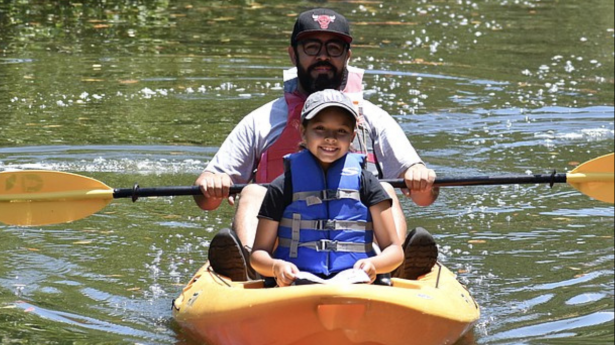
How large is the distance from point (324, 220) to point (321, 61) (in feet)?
4.84

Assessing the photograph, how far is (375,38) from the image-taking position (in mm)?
14953

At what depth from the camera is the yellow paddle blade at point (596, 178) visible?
6.08 metres

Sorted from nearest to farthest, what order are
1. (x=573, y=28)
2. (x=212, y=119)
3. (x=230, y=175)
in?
(x=230, y=175), (x=212, y=119), (x=573, y=28)

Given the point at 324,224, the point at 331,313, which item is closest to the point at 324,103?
the point at 324,224

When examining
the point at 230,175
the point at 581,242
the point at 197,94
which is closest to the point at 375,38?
the point at 197,94

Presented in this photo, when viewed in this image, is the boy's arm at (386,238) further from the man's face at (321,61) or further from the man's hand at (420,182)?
the man's face at (321,61)

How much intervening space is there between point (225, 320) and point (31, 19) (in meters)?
11.8

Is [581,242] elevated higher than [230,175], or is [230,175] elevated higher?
[230,175]

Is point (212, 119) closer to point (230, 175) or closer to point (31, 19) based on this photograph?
point (230, 175)

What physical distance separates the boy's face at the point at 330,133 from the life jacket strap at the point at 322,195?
12cm

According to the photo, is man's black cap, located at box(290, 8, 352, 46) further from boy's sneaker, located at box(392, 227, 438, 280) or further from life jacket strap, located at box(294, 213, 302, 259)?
life jacket strap, located at box(294, 213, 302, 259)

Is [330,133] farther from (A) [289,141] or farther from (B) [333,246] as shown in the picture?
(A) [289,141]

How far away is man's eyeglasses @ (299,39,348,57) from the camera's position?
608 centimetres

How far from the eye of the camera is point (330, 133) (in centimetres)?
479
